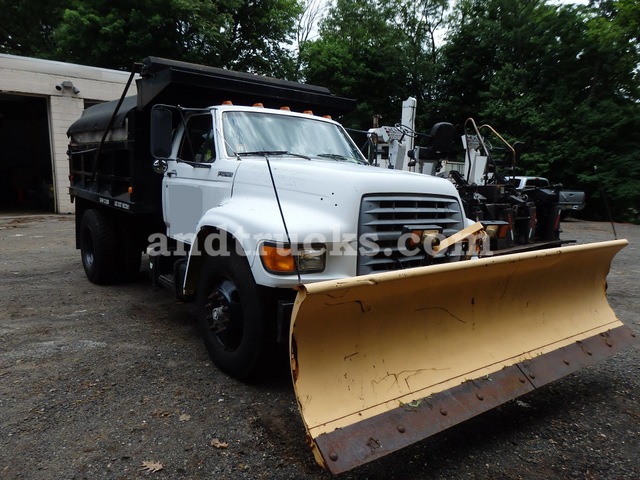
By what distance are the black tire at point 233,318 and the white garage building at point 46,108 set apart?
1479 centimetres

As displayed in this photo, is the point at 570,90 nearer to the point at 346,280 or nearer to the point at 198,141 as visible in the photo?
the point at 198,141

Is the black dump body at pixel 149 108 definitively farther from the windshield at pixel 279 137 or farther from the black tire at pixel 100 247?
the windshield at pixel 279 137

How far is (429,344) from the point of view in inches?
125

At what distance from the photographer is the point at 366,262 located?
3471 mm

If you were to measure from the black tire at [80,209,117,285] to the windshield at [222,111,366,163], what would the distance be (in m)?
3.06

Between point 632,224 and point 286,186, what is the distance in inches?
753

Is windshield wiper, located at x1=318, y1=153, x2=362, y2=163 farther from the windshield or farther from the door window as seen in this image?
the door window

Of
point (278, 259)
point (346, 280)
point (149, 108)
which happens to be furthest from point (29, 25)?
point (346, 280)

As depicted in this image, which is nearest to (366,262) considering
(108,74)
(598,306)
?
(598,306)

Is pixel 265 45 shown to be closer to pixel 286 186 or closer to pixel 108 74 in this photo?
pixel 108 74

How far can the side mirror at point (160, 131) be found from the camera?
4.39 meters

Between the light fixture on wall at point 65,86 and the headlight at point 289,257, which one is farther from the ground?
the light fixture on wall at point 65,86

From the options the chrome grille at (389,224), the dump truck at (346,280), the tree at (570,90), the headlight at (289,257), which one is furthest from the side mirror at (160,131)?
the tree at (570,90)

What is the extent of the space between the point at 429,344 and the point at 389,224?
94cm
